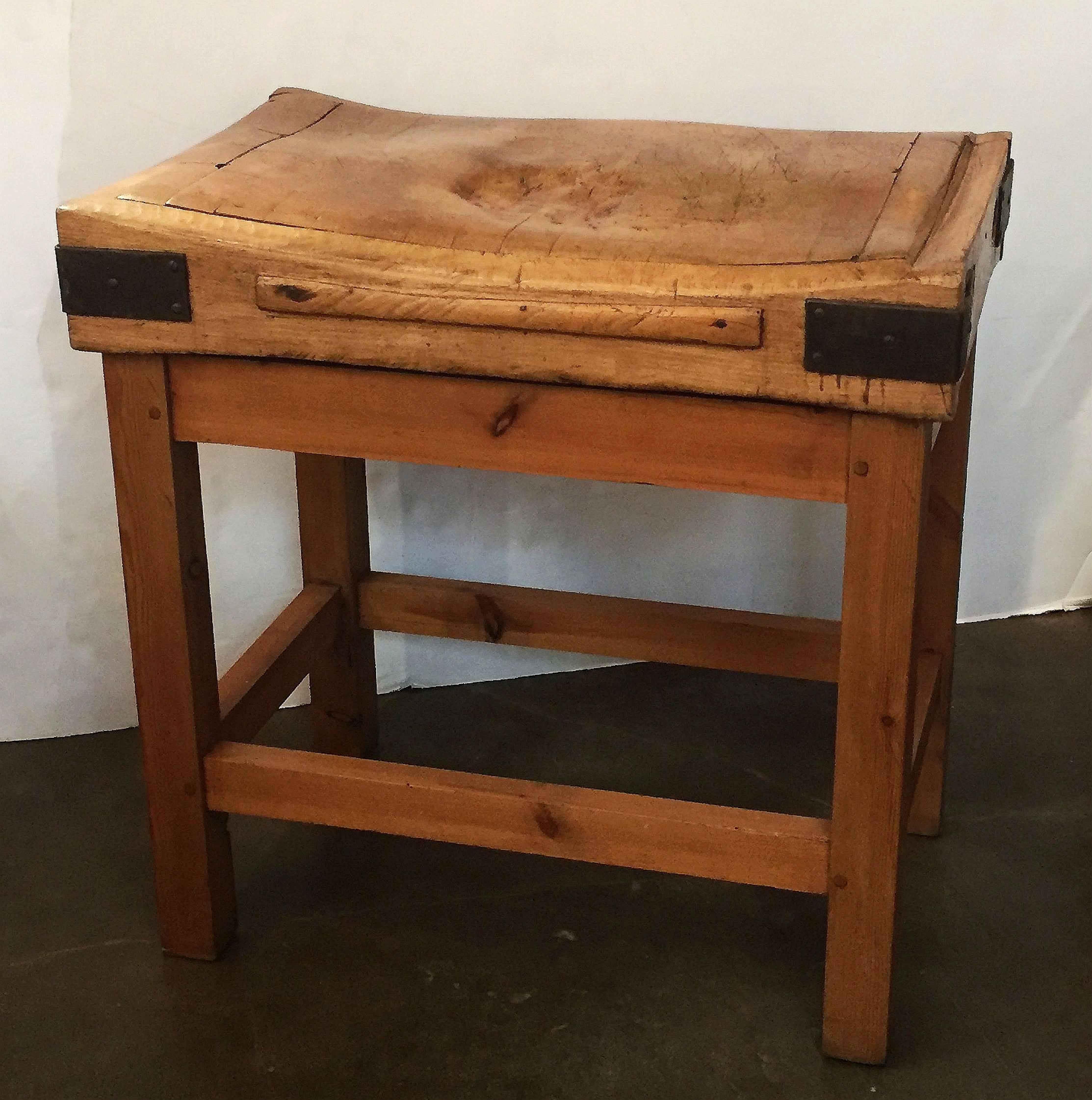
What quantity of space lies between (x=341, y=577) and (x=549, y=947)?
446 mm

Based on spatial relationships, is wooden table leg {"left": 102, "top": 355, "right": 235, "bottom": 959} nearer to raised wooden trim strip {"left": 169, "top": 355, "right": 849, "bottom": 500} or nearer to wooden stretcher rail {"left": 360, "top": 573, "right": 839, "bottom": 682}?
raised wooden trim strip {"left": 169, "top": 355, "right": 849, "bottom": 500}

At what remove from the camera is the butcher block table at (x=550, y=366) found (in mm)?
1031

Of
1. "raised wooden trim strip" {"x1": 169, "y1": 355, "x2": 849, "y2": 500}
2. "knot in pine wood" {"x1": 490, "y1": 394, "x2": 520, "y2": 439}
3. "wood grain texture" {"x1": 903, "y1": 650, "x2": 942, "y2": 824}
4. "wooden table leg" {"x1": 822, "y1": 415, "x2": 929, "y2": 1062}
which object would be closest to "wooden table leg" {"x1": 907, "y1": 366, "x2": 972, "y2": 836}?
"wood grain texture" {"x1": 903, "y1": 650, "x2": 942, "y2": 824}

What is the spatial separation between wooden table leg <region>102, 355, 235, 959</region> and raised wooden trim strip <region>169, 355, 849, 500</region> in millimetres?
36

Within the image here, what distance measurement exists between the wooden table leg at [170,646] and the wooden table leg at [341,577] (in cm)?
28

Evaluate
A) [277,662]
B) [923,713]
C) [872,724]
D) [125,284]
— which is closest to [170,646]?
[277,662]

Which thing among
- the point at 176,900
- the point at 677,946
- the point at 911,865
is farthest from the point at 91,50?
the point at 911,865

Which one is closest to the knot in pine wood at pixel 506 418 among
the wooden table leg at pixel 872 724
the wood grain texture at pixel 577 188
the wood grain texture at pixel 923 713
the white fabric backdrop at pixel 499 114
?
the wood grain texture at pixel 577 188

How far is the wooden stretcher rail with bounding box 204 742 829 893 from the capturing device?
3.90 ft

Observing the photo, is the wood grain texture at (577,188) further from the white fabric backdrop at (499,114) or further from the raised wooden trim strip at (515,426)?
the white fabric backdrop at (499,114)

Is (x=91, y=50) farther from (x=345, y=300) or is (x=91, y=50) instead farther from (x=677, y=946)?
(x=677, y=946)

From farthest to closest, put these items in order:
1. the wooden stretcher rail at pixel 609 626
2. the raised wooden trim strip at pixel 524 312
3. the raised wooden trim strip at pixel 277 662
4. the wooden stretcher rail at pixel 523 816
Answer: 1. the wooden stretcher rail at pixel 609 626
2. the raised wooden trim strip at pixel 277 662
3. the wooden stretcher rail at pixel 523 816
4. the raised wooden trim strip at pixel 524 312

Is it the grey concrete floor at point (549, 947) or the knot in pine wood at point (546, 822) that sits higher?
the knot in pine wood at point (546, 822)

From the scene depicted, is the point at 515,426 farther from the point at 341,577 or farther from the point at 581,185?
the point at 341,577
